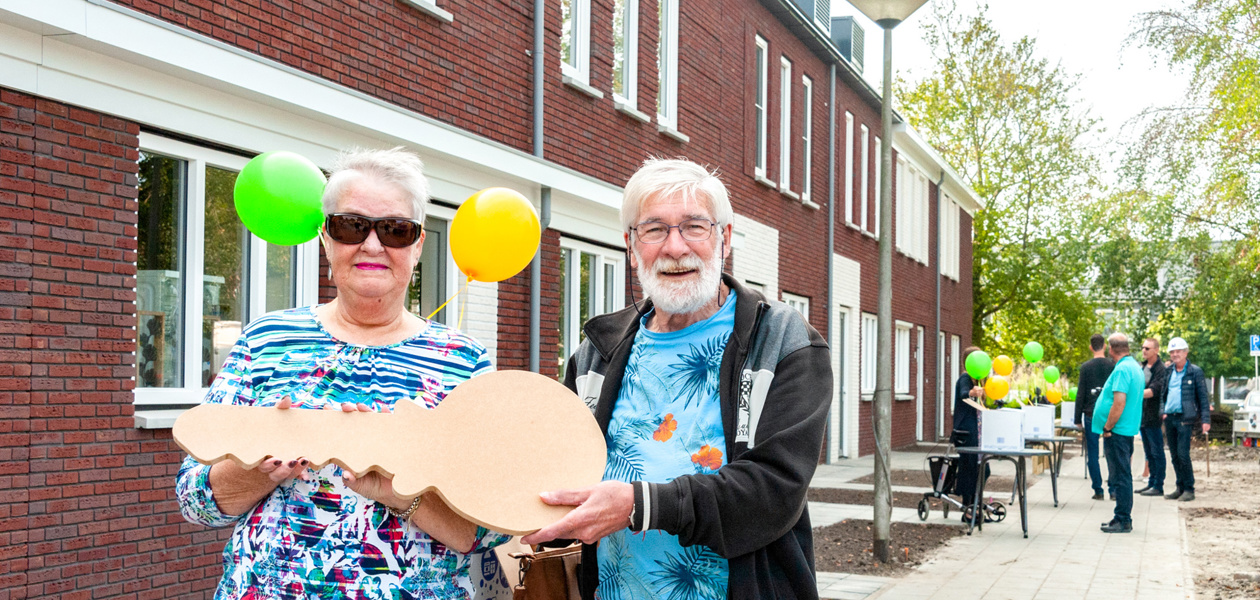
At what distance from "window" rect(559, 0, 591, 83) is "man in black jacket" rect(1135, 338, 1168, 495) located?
7.86m

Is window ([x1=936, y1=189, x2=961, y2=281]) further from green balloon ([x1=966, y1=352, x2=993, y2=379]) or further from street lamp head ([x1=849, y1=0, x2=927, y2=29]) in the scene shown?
street lamp head ([x1=849, y1=0, x2=927, y2=29])

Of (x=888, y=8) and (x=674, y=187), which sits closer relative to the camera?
(x=674, y=187)

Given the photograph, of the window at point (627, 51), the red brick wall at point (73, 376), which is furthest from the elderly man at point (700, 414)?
the window at point (627, 51)

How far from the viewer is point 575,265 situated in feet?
38.6

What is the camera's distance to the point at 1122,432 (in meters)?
11.6

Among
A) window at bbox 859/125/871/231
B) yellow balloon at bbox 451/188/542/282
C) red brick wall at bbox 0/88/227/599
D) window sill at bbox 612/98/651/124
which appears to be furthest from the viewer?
window at bbox 859/125/871/231

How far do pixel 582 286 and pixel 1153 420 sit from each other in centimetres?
767

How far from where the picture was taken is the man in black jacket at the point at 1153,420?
14359 mm

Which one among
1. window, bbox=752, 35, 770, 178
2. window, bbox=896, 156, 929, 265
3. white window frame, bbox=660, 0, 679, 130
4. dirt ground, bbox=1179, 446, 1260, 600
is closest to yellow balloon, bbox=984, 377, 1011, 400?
dirt ground, bbox=1179, 446, 1260, 600

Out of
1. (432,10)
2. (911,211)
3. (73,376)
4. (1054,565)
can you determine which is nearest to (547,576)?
(73,376)

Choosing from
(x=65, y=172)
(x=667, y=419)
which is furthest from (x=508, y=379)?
(x=65, y=172)

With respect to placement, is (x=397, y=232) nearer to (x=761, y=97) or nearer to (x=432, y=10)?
(x=432, y=10)

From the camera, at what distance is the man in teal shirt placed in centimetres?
1147

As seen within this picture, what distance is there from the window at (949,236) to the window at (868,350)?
8.61m
